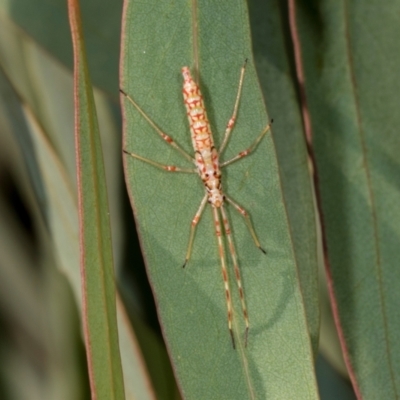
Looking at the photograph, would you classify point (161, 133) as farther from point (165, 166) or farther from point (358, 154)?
point (358, 154)

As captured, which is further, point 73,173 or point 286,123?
point 73,173

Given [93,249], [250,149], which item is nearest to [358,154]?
[250,149]

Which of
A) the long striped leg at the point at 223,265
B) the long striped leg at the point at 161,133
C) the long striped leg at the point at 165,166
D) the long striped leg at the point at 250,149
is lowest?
the long striped leg at the point at 223,265

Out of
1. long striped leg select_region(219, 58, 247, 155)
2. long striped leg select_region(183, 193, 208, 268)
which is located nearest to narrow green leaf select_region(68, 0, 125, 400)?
long striped leg select_region(183, 193, 208, 268)

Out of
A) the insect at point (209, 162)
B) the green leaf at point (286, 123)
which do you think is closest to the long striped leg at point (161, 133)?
the insect at point (209, 162)

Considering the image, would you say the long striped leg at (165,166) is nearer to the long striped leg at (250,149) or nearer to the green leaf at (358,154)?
the long striped leg at (250,149)

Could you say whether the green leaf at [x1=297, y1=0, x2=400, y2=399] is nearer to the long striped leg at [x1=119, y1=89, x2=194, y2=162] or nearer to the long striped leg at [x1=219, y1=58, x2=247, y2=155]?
the long striped leg at [x1=219, y1=58, x2=247, y2=155]
